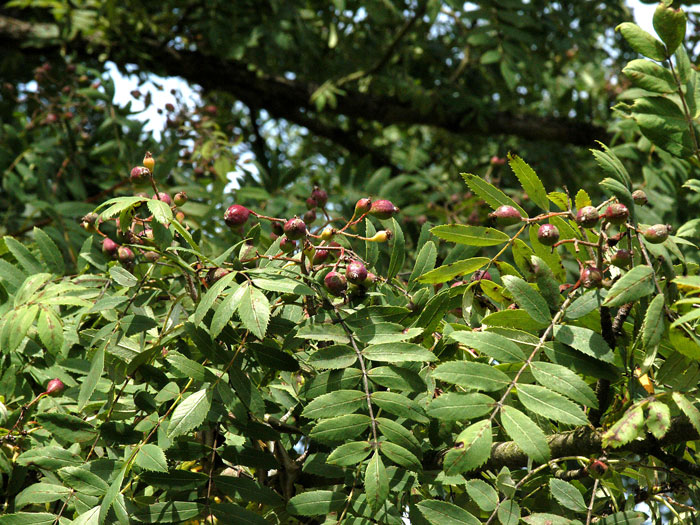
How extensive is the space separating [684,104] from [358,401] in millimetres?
Answer: 954

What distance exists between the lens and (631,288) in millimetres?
1095

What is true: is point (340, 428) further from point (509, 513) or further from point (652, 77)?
point (652, 77)


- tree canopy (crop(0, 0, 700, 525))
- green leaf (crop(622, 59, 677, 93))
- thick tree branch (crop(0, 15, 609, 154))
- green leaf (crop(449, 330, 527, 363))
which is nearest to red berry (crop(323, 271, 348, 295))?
tree canopy (crop(0, 0, 700, 525))

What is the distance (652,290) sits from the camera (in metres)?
1.11

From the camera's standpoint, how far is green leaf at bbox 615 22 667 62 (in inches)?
59.9

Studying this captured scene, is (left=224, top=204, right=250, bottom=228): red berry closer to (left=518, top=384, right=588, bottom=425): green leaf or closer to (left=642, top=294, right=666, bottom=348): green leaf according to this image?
(left=518, top=384, right=588, bottom=425): green leaf

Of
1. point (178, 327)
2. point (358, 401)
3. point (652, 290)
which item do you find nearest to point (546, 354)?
point (652, 290)

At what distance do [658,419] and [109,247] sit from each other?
1091 mm

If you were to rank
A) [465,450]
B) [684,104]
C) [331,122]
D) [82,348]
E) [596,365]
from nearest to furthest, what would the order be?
1. [465,450]
2. [596,365]
3. [684,104]
4. [82,348]
5. [331,122]

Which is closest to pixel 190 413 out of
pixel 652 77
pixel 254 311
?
pixel 254 311

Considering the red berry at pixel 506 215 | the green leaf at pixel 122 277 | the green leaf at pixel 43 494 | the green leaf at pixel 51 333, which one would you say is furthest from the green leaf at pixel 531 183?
the green leaf at pixel 43 494

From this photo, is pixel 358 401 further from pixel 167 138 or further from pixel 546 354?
pixel 167 138

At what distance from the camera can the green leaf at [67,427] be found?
1.38 meters

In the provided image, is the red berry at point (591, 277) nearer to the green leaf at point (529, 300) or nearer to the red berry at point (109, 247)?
the green leaf at point (529, 300)
